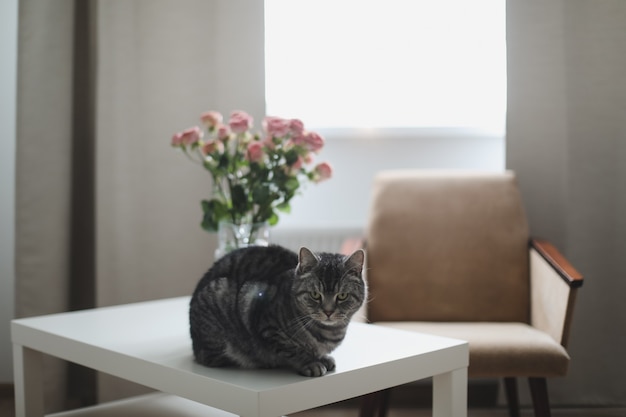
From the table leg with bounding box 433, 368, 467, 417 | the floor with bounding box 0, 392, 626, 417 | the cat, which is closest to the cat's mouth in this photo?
the cat

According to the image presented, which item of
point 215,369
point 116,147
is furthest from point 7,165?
point 215,369

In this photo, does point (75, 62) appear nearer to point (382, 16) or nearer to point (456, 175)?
point (382, 16)

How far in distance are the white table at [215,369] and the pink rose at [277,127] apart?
53 centimetres

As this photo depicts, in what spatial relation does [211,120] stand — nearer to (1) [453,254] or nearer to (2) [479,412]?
(1) [453,254]

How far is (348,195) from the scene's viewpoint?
296 cm

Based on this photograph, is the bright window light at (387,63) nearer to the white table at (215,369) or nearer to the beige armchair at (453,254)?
the beige armchair at (453,254)

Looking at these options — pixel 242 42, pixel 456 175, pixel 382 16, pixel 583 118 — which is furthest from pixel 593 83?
pixel 242 42

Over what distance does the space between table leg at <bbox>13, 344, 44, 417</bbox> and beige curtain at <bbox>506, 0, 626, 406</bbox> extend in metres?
1.74

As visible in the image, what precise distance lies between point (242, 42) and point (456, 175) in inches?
36.3

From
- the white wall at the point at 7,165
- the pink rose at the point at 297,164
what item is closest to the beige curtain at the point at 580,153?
the pink rose at the point at 297,164

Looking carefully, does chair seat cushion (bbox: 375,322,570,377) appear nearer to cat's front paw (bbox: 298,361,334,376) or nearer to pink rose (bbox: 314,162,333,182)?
pink rose (bbox: 314,162,333,182)

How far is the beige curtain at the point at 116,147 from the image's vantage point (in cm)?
266

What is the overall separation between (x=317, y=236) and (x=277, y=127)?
0.93 m

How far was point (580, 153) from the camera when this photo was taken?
270 cm
